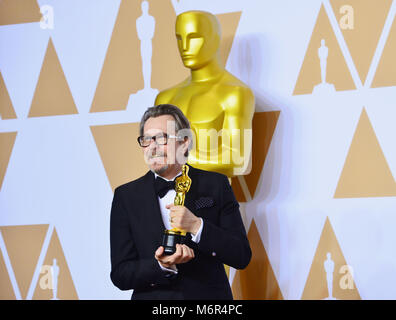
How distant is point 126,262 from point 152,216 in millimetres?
129

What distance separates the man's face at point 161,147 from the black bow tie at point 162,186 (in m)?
0.04

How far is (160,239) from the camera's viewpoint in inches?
59.1

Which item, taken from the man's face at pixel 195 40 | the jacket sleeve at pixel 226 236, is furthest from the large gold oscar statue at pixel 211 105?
the jacket sleeve at pixel 226 236

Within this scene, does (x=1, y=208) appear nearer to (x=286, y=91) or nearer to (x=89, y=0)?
(x=89, y=0)

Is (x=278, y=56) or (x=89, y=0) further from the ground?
(x=89, y=0)

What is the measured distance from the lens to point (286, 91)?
291cm

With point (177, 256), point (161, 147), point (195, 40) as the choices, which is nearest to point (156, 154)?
point (161, 147)

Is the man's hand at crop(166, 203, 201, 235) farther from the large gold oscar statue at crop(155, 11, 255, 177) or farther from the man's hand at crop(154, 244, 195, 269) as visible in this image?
the large gold oscar statue at crop(155, 11, 255, 177)

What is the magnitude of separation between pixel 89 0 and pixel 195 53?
105cm

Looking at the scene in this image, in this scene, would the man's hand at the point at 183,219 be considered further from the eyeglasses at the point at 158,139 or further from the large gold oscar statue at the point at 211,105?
the large gold oscar statue at the point at 211,105

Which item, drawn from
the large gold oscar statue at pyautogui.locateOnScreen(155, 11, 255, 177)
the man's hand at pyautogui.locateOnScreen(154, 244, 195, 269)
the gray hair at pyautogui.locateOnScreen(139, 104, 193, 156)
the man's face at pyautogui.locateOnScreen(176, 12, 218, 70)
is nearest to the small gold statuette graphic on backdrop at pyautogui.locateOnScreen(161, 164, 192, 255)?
the man's hand at pyautogui.locateOnScreen(154, 244, 195, 269)

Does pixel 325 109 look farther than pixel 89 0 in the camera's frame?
No
